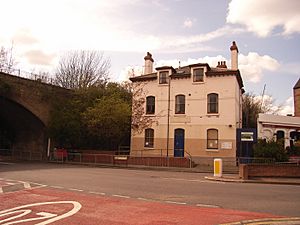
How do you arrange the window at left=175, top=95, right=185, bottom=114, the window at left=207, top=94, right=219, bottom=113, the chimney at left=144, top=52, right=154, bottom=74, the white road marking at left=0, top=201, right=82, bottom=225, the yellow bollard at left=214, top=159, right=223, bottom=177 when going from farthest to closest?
the chimney at left=144, top=52, right=154, bottom=74 < the window at left=175, top=95, right=185, bottom=114 < the window at left=207, top=94, right=219, bottom=113 < the yellow bollard at left=214, top=159, right=223, bottom=177 < the white road marking at left=0, top=201, right=82, bottom=225

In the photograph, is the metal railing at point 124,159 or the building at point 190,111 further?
the building at point 190,111

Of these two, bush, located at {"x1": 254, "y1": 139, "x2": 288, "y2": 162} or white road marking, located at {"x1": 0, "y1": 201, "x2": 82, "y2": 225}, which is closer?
white road marking, located at {"x1": 0, "y1": 201, "x2": 82, "y2": 225}

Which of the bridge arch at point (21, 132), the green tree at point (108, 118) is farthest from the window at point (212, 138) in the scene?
the bridge arch at point (21, 132)

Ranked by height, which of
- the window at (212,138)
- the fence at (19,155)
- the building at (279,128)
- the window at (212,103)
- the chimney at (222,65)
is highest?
the chimney at (222,65)

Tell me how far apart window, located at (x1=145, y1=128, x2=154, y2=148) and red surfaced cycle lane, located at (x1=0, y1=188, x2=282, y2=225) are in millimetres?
21121

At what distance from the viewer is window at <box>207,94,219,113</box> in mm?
29867

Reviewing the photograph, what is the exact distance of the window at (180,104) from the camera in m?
31.4

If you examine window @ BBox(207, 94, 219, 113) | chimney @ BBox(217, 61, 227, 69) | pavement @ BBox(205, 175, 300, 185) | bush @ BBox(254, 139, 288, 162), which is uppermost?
chimney @ BBox(217, 61, 227, 69)

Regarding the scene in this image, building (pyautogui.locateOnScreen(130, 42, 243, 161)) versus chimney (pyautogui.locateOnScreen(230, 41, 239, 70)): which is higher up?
chimney (pyautogui.locateOnScreen(230, 41, 239, 70))

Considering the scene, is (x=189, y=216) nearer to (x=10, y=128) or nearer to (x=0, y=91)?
(x=0, y=91)

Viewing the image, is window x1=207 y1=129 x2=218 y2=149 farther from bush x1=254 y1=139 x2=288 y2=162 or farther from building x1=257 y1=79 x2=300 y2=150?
bush x1=254 y1=139 x2=288 y2=162

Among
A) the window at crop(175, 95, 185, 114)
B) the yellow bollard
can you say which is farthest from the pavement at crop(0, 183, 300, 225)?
the window at crop(175, 95, 185, 114)

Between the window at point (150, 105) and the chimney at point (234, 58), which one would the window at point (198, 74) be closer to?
the chimney at point (234, 58)

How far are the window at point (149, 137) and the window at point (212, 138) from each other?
5772 mm
